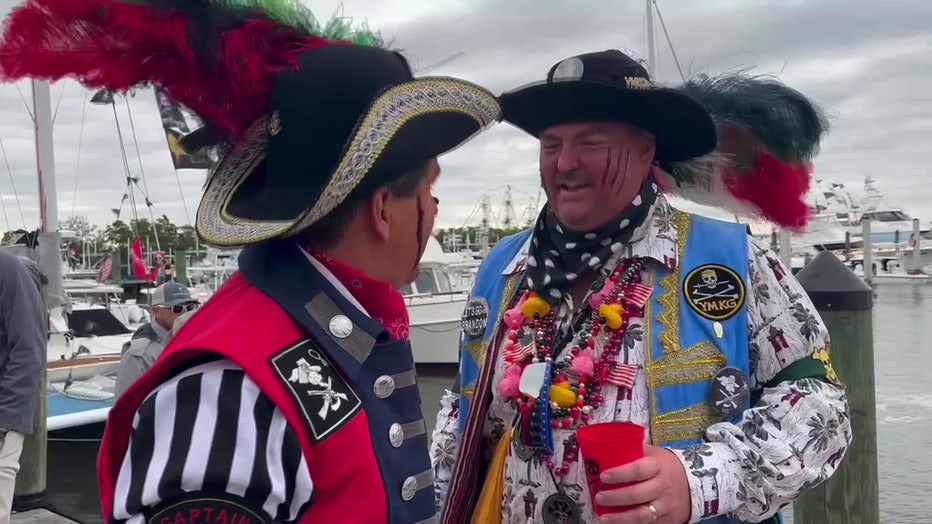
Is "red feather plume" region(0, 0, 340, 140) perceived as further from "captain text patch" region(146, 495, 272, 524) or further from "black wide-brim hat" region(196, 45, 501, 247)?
"captain text patch" region(146, 495, 272, 524)

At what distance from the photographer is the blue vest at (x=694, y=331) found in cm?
208

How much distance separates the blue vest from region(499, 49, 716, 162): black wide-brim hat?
26 centimetres

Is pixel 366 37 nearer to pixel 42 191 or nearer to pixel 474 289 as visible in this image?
pixel 474 289

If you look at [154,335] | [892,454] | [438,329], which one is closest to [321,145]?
[154,335]

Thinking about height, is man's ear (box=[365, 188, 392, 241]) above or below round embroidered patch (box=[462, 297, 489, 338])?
above

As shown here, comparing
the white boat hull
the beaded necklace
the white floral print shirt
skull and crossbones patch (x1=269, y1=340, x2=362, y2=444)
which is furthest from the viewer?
the white boat hull

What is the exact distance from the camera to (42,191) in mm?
8664

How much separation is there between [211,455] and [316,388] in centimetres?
19

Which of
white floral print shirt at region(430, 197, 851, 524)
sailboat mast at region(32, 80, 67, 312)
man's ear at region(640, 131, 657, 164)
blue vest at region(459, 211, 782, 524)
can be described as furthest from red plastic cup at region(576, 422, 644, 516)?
sailboat mast at region(32, 80, 67, 312)

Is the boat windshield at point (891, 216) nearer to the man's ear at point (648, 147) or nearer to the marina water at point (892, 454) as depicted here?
the marina water at point (892, 454)

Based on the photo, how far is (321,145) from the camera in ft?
4.71

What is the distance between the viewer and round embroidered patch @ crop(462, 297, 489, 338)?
8.27 ft

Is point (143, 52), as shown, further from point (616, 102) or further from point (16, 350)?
point (16, 350)

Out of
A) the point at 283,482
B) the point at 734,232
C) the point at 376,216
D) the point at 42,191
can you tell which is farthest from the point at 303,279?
the point at 42,191
